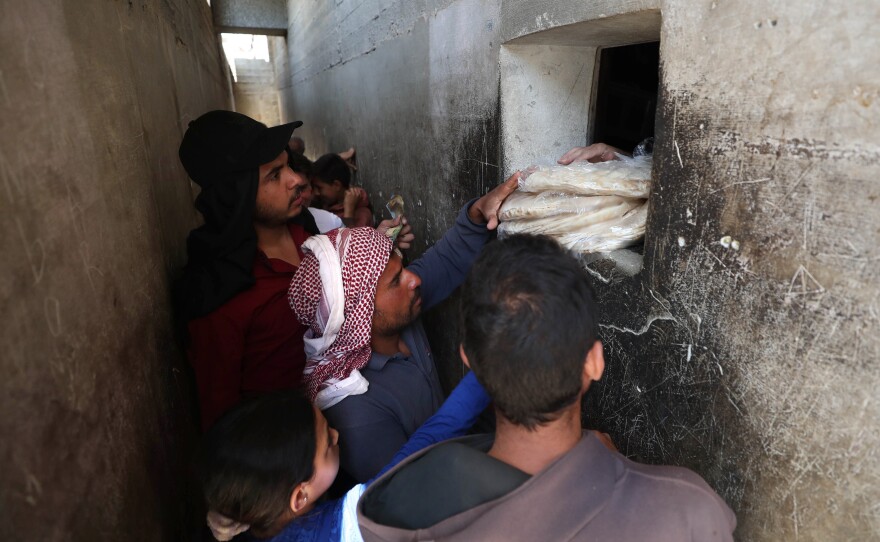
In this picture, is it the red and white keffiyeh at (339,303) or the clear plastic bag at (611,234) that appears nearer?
the clear plastic bag at (611,234)

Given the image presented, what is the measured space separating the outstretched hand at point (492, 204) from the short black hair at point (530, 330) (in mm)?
936

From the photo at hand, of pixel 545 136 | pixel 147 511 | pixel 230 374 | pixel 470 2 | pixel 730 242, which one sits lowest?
pixel 147 511

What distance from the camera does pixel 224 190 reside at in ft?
7.00

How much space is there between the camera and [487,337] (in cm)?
96

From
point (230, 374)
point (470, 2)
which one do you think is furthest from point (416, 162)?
point (230, 374)

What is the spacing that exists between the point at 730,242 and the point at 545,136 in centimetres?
113

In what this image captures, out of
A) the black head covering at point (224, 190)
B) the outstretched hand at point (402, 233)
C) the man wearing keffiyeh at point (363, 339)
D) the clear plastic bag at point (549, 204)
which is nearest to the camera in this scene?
the clear plastic bag at point (549, 204)

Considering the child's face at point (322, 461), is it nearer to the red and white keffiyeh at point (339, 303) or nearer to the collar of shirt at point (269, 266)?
the red and white keffiyeh at point (339, 303)

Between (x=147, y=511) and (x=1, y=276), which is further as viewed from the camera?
(x=147, y=511)

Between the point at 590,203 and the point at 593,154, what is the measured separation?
11.1 inches

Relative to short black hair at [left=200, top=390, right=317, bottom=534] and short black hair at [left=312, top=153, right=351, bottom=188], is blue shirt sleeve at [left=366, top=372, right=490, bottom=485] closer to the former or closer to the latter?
short black hair at [left=200, top=390, right=317, bottom=534]

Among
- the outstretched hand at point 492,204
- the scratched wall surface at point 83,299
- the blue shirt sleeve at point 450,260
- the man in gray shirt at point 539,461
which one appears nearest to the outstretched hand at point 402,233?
the blue shirt sleeve at point 450,260

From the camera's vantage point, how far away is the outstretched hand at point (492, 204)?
1.91 m

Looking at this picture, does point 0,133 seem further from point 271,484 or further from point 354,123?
point 354,123
